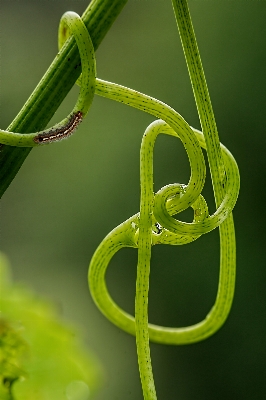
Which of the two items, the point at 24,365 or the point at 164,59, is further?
the point at 164,59

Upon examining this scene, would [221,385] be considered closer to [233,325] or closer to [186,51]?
[233,325]

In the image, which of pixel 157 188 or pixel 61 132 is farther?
pixel 157 188

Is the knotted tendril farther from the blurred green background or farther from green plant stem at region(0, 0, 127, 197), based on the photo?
the blurred green background

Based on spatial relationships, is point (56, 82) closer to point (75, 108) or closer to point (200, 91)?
point (75, 108)

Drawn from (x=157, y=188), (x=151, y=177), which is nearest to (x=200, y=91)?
(x=151, y=177)

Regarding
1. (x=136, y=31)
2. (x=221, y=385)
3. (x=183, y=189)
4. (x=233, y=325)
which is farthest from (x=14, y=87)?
(x=183, y=189)

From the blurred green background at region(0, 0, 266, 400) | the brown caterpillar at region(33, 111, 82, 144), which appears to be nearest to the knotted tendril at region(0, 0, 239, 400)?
the brown caterpillar at region(33, 111, 82, 144)
